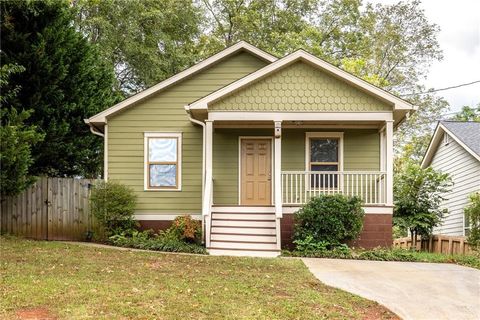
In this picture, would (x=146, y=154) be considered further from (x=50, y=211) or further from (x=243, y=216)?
(x=243, y=216)

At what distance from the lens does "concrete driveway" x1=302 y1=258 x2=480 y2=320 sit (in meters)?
6.73

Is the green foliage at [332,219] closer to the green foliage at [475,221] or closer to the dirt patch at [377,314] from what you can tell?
the green foliage at [475,221]

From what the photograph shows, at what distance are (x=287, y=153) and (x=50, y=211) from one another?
277 inches

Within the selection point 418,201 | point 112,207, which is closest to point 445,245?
point 418,201

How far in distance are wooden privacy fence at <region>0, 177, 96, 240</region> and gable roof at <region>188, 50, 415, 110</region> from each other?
4461 mm

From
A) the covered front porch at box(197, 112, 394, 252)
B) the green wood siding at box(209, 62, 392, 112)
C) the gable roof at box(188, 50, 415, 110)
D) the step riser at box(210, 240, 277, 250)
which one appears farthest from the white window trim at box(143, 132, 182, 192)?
the step riser at box(210, 240, 277, 250)

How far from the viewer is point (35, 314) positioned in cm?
570

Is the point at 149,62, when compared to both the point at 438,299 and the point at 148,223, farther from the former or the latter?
the point at 438,299

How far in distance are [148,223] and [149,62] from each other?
1143 cm

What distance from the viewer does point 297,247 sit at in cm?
1177

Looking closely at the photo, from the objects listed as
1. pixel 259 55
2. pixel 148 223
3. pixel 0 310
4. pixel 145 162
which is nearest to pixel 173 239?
pixel 148 223

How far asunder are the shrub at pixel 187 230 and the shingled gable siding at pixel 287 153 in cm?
151

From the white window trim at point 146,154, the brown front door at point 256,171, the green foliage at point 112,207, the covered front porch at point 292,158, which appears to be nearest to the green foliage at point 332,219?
the covered front porch at point 292,158

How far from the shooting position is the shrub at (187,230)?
12789 millimetres
